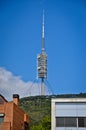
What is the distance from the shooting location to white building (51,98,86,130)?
45.9 metres

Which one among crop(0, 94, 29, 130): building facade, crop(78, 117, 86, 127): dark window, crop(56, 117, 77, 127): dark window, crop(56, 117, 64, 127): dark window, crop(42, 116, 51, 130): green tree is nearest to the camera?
crop(78, 117, 86, 127): dark window

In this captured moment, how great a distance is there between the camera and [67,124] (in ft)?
151

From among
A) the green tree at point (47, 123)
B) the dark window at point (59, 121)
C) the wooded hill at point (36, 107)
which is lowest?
the dark window at point (59, 121)

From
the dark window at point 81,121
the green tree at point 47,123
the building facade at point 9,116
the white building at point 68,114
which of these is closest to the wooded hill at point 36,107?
the green tree at point 47,123

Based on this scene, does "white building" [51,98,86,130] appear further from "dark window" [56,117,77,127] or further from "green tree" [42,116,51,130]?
"green tree" [42,116,51,130]

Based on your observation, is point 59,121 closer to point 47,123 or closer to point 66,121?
point 66,121

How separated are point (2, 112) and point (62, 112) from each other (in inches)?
408

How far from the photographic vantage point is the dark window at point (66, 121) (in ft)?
151

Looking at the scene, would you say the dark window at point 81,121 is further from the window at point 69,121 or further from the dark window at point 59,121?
the dark window at point 59,121

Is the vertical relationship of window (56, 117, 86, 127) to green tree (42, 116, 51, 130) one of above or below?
below

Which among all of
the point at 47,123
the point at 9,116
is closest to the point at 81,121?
the point at 9,116

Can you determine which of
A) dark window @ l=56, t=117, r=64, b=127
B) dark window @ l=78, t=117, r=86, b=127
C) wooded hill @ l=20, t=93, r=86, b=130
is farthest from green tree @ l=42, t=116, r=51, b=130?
wooded hill @ l=20, t=93, r=86, b=130

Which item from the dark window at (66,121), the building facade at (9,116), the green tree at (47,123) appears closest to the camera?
the dark window at (66,121)

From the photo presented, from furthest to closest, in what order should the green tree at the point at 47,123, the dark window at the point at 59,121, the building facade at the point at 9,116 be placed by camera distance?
the green tree at the point at 47,123 → the building facade at the point at 9,116 → the dark window at the point at 59,121
